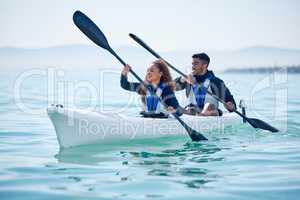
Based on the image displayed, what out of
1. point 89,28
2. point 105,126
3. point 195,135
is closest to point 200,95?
point 195,135

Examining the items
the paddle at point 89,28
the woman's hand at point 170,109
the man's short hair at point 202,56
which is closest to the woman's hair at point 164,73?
the woman's hand at point 170,109

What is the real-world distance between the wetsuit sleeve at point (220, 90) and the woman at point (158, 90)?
145cm

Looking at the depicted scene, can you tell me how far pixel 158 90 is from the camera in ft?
24.6

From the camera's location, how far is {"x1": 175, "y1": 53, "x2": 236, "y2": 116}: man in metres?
8.76

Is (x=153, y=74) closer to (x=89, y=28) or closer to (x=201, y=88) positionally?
(x=89, y=28)

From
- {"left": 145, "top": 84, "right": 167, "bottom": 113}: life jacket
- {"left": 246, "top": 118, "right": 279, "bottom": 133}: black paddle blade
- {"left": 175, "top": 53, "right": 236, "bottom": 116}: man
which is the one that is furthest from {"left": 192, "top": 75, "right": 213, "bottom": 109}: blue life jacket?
{"left": 145, "top": 84, "right": 167, "bottom": 113}: life jacket

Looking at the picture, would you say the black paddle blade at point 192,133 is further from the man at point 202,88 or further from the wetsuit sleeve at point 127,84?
the man at point 202,88

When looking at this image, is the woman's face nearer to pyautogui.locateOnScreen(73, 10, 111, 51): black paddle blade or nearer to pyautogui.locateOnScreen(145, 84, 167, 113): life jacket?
pyautogui.locateOnScreen(145, 84, 167, 113): life jacket

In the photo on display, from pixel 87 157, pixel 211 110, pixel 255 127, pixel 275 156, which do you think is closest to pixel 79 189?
pixel 87 157

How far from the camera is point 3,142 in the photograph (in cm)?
784

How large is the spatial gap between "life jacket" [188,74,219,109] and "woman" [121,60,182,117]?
1.28 m

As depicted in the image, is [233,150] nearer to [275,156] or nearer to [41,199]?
[275,156]

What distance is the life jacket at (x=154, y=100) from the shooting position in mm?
7465

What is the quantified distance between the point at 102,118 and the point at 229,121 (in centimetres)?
301
